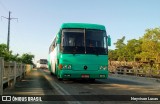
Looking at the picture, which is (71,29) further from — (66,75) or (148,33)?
(148,33)

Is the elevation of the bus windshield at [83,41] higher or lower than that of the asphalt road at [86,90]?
higher

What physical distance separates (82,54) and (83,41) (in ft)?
2.55

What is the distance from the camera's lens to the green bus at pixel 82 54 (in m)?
21.1

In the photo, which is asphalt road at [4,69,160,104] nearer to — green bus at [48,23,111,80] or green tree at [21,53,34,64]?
green bus at [48,23,111,80]

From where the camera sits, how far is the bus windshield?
21.1 meters

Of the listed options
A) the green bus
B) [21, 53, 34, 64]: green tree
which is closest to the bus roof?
the green bus

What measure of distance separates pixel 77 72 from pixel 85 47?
1.55 meters

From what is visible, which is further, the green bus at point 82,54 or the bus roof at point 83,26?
the bus roof at point 83,26

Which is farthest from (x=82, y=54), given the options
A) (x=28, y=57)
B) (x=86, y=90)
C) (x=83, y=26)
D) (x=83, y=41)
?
(x=28, y=57)

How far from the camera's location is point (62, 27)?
71.2 ft

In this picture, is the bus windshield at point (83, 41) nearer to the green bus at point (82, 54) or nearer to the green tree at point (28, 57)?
the green bus at point (82, 54)

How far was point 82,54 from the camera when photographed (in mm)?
21125

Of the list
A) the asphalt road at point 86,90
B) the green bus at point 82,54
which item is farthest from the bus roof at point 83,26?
the asphalt road at point 86,90

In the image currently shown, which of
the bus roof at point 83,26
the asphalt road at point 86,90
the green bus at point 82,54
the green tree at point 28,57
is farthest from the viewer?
the green tree at point 28,57
